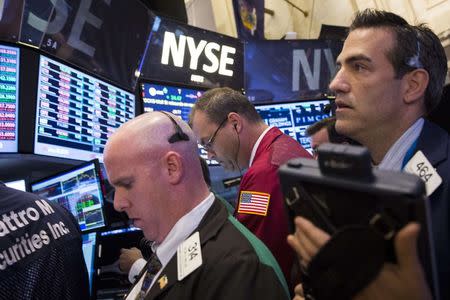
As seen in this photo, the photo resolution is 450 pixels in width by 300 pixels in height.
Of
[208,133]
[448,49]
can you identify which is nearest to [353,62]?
[208,133]

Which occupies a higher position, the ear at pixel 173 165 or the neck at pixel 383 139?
the neck at pixel 383 139

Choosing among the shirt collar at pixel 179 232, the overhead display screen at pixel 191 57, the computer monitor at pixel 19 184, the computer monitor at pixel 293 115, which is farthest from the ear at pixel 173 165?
the computer monitor at pixel 293 115

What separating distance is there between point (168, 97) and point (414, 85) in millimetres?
2529

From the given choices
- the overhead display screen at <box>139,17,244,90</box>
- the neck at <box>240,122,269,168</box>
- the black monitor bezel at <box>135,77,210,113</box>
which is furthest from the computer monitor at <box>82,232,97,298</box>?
the overhead display screen at <box>139,17,244,90</box>

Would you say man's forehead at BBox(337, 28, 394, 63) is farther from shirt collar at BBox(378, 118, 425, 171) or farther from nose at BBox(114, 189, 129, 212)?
nose at BBox(114, 189, 129, 212)

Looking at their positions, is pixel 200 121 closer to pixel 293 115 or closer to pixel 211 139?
pixel 211 139

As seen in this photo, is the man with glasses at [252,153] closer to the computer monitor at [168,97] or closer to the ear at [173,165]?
A: the ear at [173,165]

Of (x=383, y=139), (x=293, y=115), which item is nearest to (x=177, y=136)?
(x=383, y=139)

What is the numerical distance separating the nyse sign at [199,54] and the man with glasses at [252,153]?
4.10ft

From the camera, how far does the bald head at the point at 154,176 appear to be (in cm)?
157

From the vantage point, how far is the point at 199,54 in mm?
4230

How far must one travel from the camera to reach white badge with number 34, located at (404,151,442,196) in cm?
133

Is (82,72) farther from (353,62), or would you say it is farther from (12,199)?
(353,62)

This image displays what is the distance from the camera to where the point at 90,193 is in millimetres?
2723
